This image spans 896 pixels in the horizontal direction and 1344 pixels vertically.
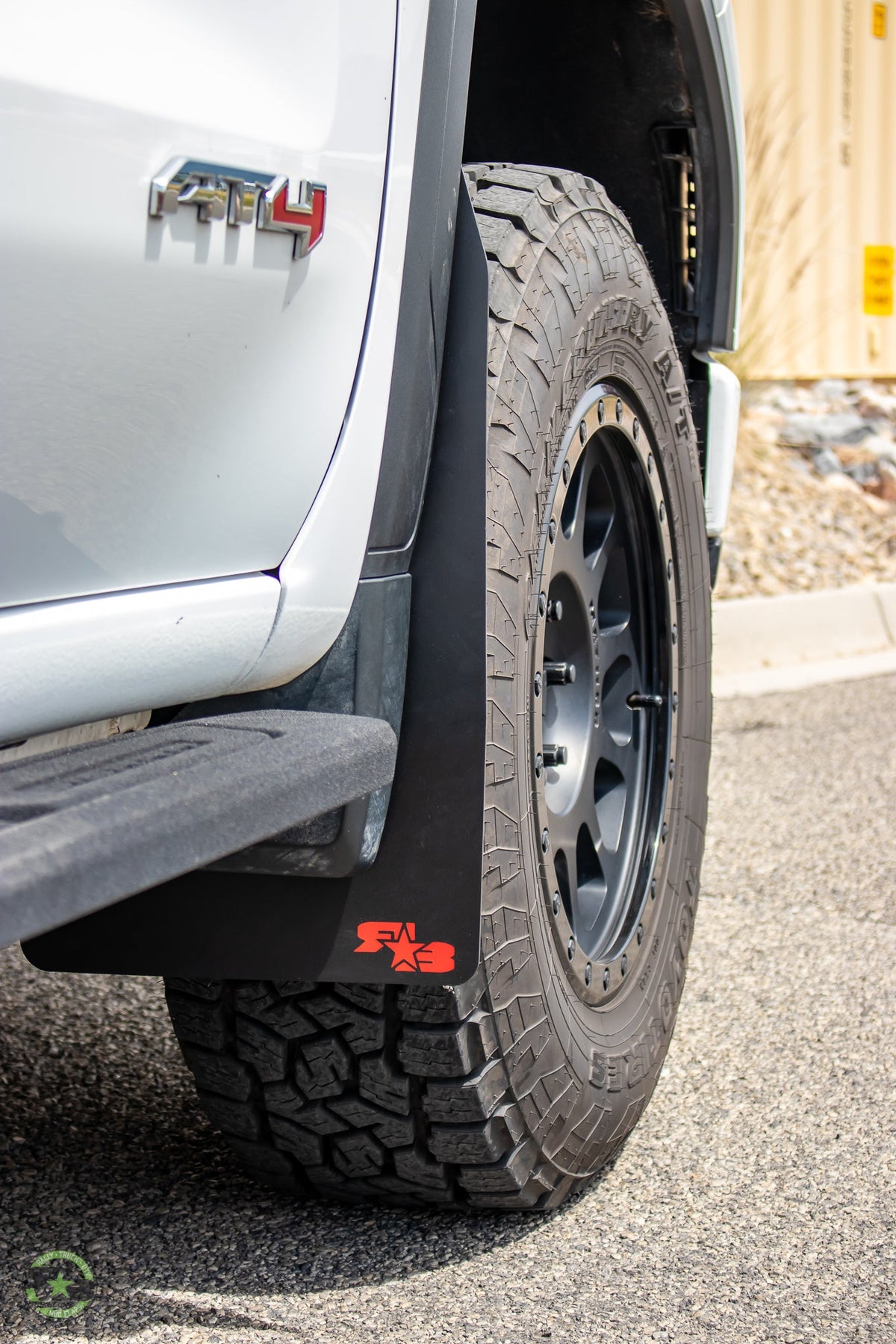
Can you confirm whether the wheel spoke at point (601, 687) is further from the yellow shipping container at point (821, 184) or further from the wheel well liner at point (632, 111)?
the yellow shipping container at point (821, 184)

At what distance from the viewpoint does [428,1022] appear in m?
1.54

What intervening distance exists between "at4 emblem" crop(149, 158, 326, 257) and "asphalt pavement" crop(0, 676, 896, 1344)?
107cm

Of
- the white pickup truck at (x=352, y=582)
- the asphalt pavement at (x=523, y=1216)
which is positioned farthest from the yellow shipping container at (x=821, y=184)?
the white pickup truck at (x=352, y=582)

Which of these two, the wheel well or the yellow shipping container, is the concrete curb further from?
the wheel well

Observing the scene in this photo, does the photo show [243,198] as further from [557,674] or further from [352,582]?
[557,674]

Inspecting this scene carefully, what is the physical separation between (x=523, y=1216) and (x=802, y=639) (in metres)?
4.43

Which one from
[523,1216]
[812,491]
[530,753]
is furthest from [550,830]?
[812,491]

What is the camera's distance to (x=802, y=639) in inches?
233

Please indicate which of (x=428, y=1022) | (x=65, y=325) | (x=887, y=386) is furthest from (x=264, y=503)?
(x=887, y=386)

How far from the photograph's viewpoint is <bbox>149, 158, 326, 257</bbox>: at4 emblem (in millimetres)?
1135

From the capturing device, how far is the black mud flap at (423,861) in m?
1.46

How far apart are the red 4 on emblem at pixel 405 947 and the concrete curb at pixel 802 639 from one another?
3.89 metres

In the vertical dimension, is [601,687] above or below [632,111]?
below

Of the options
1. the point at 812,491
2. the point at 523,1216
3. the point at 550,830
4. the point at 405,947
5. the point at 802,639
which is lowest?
the point at 523,1216
